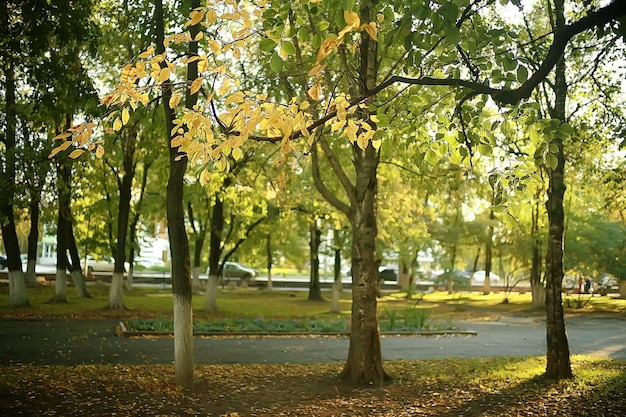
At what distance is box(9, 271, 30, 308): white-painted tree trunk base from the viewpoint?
21.0 meters

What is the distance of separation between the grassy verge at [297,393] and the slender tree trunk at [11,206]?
8001 mm

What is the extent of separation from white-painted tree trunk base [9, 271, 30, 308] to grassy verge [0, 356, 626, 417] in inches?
476

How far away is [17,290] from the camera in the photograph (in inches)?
835

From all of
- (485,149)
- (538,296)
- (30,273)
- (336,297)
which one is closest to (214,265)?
(336,297)

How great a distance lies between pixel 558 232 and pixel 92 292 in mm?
25243

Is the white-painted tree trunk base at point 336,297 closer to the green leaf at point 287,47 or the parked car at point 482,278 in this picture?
the green leaf at point 287,47

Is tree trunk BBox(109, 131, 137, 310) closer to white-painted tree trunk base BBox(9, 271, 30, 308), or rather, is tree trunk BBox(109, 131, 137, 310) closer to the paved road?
the paved road

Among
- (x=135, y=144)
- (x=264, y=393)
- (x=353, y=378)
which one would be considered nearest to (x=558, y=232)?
Answer: (x=353, y=378)

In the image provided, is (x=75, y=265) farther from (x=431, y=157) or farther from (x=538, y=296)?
(x=431, y=157)

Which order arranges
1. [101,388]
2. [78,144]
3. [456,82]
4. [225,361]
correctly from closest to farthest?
1. [78,144]
2. [456,82]
3. [101,388]
4. [225,361]

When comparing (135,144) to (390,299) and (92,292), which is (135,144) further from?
(390,299)

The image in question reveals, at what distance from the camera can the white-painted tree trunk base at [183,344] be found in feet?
30.1

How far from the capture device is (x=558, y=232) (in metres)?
11.0

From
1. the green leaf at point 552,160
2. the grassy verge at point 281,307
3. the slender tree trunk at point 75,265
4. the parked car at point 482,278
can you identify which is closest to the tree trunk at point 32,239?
the grassy verge at point 281,307
